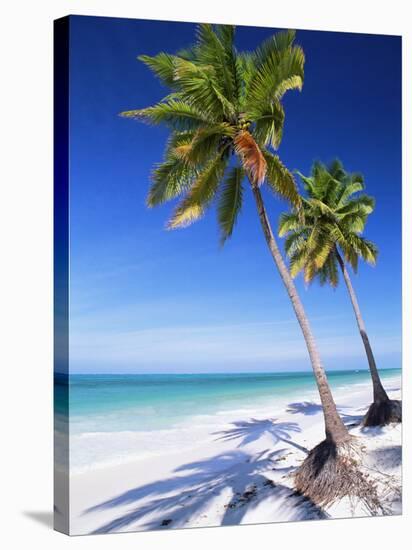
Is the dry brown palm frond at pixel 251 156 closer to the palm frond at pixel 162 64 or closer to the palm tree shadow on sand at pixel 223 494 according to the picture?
the palm frond at pixel 162 64

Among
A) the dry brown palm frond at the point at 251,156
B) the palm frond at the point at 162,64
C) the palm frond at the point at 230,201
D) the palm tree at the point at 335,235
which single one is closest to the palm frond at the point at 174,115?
the palm frond at the point at 162,64

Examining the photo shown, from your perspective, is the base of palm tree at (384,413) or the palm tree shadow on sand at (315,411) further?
the base of palm tree at (384,413)

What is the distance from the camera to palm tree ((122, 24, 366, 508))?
42.8ft

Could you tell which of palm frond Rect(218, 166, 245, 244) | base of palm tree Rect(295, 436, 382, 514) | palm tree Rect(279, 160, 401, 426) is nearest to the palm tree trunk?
palm tree Rect(279, 160, 401, 426)

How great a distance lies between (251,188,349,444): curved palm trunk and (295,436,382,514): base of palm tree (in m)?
0.17

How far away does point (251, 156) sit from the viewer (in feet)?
42.6

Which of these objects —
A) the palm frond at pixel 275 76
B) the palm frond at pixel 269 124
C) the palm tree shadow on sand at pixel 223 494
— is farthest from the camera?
the palm frond at pixel 269 124

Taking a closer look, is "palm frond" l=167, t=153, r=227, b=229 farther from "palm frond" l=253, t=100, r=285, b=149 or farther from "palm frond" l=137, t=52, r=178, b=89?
"palm frond" l=137, t=52, r=178, b=89

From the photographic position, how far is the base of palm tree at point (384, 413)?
1418 cm

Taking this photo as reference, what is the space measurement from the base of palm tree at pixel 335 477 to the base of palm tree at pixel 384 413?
1.72 ft

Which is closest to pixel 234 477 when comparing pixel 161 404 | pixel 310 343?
pixel 161 404

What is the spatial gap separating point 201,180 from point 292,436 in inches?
146

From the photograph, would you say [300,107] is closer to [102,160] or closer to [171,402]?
[102,160]

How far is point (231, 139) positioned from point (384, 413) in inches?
175
